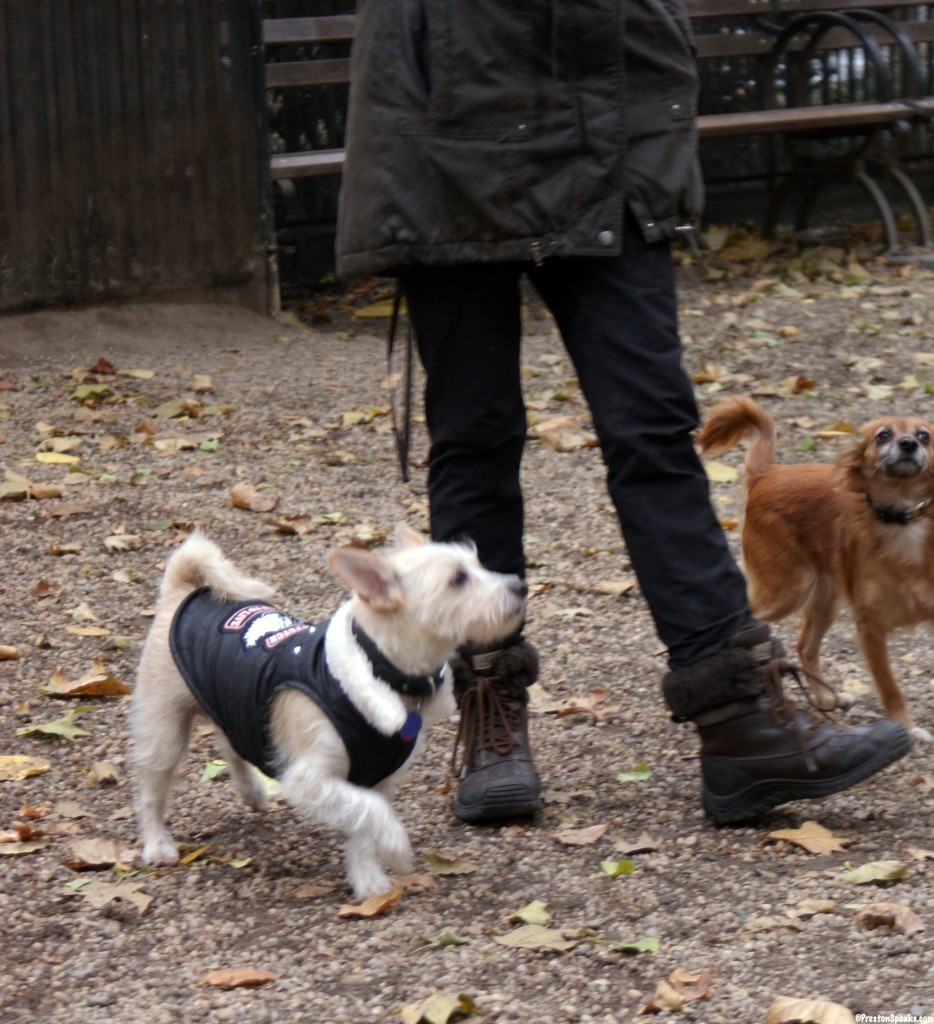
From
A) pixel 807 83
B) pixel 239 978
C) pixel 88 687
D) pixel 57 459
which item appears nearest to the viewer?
pixel 239 978

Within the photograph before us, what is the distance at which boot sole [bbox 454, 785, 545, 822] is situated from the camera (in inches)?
129

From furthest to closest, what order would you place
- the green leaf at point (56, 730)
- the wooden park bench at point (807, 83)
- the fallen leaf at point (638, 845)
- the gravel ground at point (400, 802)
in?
the wooden park bench at point (807, 83) < the green leaf at point (56, 730) < the fallen leaf at point (638, 845) < the gravel ground at point (400, 802)

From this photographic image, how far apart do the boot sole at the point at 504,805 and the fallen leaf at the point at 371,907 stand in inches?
15.4

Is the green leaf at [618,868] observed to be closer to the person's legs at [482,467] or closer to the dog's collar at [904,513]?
the person's legs at [482,467]

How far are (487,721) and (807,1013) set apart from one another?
119 cm

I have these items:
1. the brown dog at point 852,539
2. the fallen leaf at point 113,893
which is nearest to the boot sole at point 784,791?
the brown dog at point 852,539

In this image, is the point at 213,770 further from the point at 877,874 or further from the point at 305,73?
the point at 305,73

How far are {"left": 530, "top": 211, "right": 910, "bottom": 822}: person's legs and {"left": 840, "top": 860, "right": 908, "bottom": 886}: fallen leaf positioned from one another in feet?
0.73

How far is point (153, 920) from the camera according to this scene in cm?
296

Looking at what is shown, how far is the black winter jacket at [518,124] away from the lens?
3.03 m

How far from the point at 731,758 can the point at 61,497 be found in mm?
3706

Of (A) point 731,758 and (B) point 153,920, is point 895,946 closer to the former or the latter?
(A) point 731,758

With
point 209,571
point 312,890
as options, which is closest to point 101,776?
point 209,571

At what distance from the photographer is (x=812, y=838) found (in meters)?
3.09
